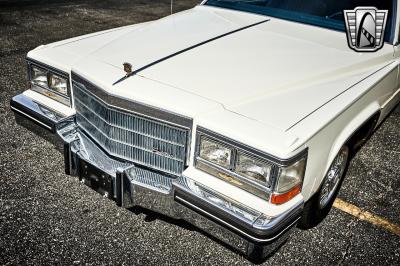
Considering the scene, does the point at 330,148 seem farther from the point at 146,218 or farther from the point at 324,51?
the point at 146,218

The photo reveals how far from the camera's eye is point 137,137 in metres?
2.50

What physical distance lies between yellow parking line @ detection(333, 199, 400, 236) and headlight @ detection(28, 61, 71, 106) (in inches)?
Result: 88.5

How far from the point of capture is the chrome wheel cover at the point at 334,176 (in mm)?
2957

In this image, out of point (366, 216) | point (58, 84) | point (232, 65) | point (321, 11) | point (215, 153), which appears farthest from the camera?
point (321, 11)

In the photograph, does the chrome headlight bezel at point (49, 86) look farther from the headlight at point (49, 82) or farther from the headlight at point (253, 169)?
the headlight at point (253, 169)

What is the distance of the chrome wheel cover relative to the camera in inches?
116

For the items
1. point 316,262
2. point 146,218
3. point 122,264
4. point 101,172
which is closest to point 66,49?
point 101,172

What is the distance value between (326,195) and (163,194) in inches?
51.4

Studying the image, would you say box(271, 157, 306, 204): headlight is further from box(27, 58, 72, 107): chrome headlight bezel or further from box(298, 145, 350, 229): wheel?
box(27, 58, 72, 107): chrome headlight bezel

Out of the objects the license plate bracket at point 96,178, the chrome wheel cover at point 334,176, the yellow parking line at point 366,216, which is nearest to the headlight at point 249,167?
the license plate bracket at point 96,178

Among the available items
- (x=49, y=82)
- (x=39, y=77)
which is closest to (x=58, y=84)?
(x=49, y=82)

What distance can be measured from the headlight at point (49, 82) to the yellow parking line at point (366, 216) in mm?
2249

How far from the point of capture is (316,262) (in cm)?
270

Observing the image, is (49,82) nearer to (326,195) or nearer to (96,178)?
(96,178)
